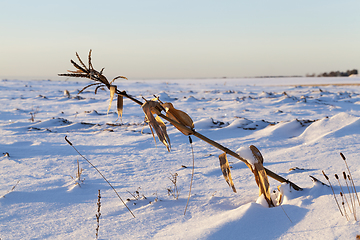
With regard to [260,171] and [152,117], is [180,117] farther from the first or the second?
[260,171]

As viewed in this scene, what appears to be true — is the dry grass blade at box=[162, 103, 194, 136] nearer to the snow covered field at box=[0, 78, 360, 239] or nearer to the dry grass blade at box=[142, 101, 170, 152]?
the dry grass blade at box=[142, 101, 170, 152]

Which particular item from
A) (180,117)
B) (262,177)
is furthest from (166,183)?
(180,117)

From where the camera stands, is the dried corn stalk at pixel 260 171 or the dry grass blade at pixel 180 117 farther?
the dried corn stalk at pixel 260 171

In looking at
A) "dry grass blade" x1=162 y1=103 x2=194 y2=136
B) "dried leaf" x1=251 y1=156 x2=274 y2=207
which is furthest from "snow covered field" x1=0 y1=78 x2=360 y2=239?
"dry grass blade" x1=162 y1=103 x2=194 y2=136

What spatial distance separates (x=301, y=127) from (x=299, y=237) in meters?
2.73

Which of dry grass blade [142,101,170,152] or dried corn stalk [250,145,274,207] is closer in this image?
dry grass blade [142,101,170,152]

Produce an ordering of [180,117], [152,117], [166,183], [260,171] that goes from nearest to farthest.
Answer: [152,117] < [180,117] < [260,171] < [166,183]

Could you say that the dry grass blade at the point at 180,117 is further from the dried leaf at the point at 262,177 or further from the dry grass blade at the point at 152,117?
the dried leaf at the point at 262,177

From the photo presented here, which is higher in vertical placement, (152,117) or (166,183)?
(152,117)

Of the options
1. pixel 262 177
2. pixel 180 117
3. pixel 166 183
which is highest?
pixel 180 117

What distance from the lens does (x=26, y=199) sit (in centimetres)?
171

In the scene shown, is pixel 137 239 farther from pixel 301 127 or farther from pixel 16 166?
pixel 301 127

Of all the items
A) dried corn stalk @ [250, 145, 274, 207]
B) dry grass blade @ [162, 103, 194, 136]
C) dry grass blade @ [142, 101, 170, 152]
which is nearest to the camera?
dry grass blade @ [142, 101, 170, 152]

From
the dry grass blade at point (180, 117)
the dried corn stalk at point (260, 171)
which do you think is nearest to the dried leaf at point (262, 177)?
the dried corn stalk at point (260, 171)
